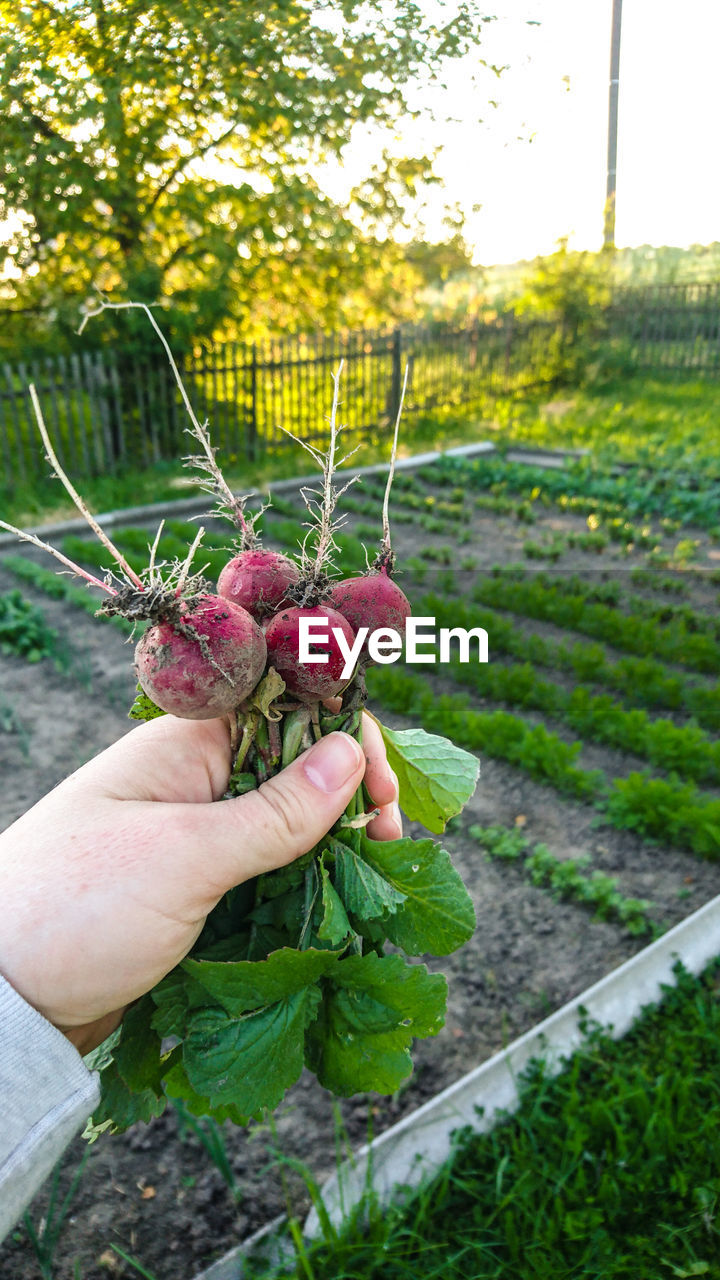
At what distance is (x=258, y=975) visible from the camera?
54.2 inches

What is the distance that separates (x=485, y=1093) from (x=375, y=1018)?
1.24m

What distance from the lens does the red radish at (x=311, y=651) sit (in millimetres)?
1335

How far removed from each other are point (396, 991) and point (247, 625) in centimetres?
66

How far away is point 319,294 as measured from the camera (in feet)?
46.0

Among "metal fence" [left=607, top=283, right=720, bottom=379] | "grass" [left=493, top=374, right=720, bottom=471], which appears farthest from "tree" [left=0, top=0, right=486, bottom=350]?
"metal fence" [left=607, top=283, right=720, bottom=379]

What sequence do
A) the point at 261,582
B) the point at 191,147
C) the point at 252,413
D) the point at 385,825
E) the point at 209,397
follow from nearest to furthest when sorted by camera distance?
the point at 261,582 < the point at 385,825 < the point at 191,147 < the point at 209,397 < the point at 252,413

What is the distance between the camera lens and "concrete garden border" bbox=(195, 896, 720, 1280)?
84.2 inches

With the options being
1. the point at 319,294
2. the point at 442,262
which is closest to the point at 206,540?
the point at 319,294

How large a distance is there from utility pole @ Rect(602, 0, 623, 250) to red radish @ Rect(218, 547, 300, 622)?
892 centimetres

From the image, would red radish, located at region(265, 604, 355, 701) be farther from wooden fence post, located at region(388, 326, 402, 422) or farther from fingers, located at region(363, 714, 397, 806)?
wooden fence post, located at region(388, 326, 402, 422)

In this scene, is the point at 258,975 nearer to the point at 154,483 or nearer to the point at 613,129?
the point at 154,483

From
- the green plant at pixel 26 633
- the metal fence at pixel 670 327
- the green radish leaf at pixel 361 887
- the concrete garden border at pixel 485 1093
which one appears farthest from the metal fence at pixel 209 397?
the green radish leaf at pixel 361 887

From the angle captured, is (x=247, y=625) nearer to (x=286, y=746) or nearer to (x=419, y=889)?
(x=286, y=746)

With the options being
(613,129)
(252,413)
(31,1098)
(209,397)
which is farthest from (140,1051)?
(613,129)
